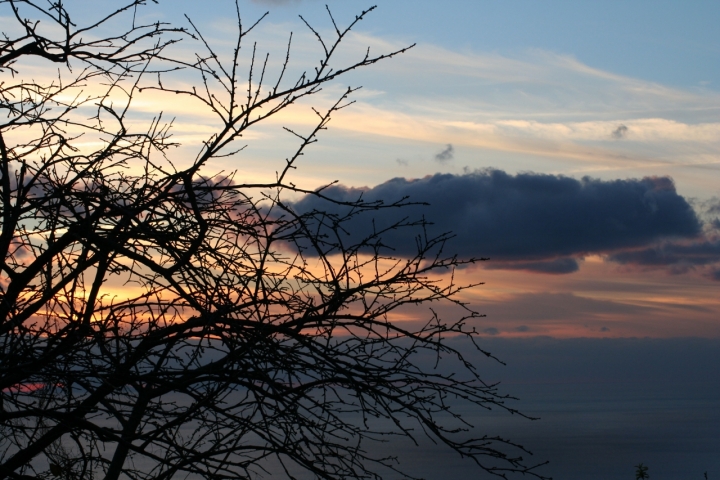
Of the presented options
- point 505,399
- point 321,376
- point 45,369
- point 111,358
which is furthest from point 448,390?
point 45,369

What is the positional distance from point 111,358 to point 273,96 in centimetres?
195

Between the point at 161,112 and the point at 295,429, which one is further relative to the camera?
the point at 161,112

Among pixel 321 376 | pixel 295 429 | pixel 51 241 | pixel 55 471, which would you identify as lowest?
pixel 55 471

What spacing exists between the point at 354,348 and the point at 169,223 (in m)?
1.37

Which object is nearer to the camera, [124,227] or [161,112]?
[124,227]

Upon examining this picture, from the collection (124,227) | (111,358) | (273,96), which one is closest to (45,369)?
(111,358)

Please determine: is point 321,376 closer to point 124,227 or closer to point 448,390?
point 448,390

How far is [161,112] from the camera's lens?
557 cm

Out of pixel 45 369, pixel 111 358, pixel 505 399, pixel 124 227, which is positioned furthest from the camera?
pixel 505 399

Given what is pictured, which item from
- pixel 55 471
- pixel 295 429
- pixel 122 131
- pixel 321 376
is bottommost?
pixel 55 471

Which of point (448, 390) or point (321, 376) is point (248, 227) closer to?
point (321, 376)

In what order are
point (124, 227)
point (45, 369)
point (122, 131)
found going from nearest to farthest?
point (45, 369)
point (124, 227)
point (122, 131)

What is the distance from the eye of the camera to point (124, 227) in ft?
14.0

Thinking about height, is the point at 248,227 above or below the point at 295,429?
above
